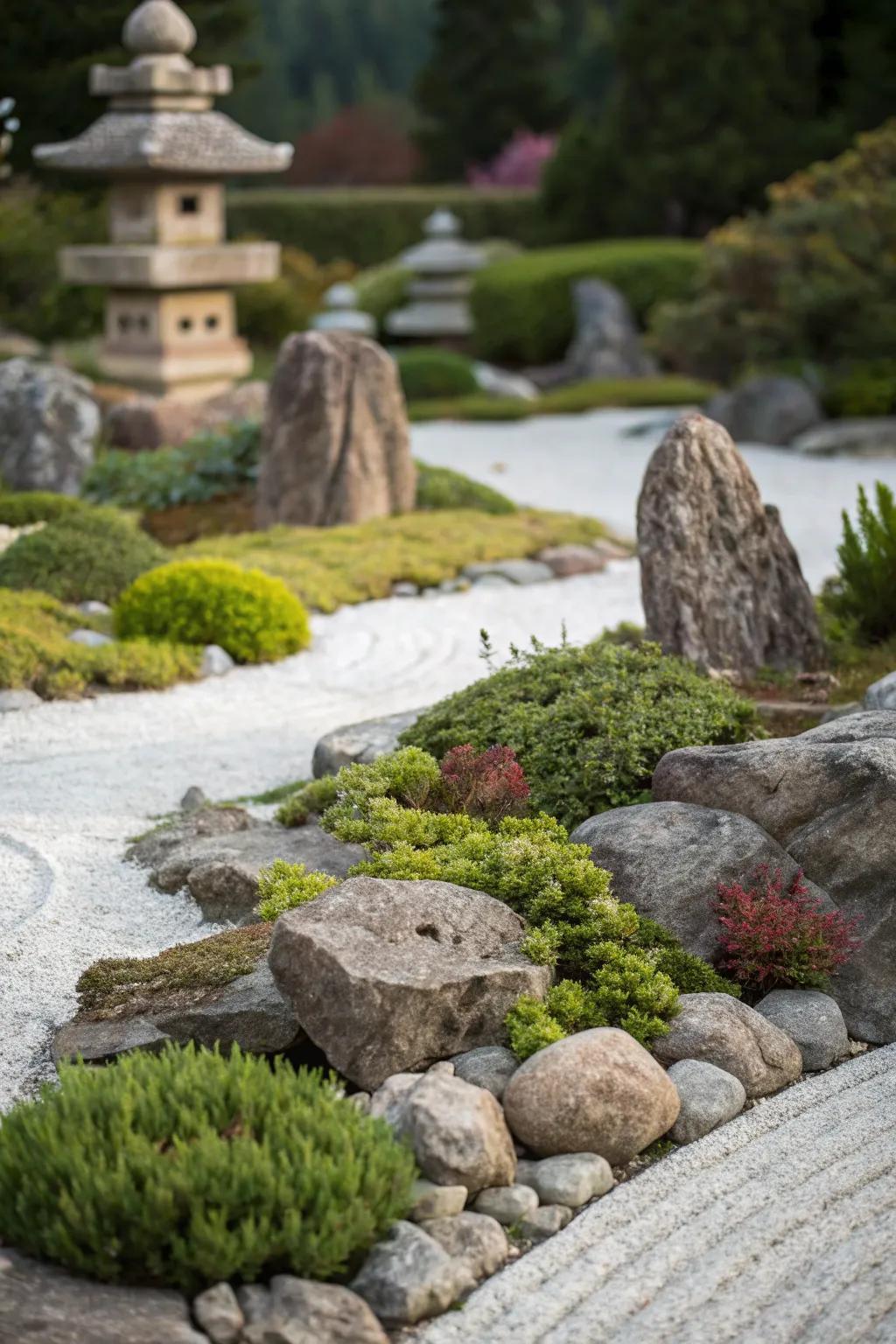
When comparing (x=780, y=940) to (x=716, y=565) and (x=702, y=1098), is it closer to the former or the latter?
(x=702, y=1098)

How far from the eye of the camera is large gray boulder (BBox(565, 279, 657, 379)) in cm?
2725

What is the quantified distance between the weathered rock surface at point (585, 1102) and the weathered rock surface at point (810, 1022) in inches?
34.4

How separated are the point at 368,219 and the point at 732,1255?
3340 cm

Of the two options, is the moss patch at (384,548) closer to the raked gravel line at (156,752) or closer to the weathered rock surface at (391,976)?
the raked gravel line at (156,752)

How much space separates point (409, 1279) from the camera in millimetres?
4387

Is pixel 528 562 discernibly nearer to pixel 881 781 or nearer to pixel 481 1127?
pixel 881 781

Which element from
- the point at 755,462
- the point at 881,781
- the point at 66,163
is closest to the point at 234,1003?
the point at 881,781

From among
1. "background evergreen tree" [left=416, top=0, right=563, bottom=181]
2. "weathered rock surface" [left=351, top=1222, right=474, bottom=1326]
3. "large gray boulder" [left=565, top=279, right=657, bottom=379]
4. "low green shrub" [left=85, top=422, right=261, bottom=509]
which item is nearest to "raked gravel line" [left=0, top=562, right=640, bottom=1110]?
"weathered rock surface" [left=351, top=1222, right=474, bottom=1326]

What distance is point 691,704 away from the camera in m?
7.56

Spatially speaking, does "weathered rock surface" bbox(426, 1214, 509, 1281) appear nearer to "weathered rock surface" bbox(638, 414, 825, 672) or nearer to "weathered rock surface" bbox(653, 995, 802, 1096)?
"weathered rock surface" bbox(653, 995, 802, 1096)

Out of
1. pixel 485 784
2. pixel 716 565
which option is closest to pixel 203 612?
pixel 716 565

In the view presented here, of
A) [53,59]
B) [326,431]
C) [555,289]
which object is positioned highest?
[53,59]

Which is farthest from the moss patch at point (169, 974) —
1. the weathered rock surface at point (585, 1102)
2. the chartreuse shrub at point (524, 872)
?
the weathered rock surface at point (585, 1102)

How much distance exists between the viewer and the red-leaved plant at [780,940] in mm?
5965
